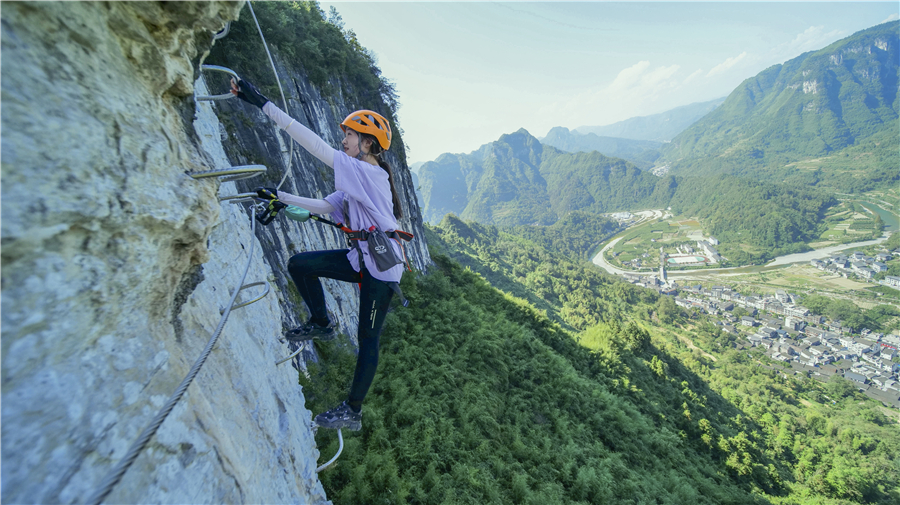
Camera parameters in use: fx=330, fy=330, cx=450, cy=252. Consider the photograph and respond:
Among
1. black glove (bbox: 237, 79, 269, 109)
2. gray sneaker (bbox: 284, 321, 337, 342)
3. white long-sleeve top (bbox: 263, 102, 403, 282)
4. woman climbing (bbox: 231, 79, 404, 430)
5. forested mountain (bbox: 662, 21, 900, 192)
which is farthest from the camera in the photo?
forested mountain (bbox: 662, 21, 900, 192)

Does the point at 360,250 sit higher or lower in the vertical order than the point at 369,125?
lower

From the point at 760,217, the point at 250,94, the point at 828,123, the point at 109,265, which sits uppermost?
the point at 828,123

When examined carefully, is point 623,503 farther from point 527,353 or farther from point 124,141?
point 124,141

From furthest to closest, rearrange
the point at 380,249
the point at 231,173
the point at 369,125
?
1. the point at 369,125
2. the point at 380,249
3. the point at 231,173

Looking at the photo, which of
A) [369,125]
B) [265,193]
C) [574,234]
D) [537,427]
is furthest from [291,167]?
[574,234]

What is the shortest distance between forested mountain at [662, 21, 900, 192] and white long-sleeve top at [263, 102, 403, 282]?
172733 mm

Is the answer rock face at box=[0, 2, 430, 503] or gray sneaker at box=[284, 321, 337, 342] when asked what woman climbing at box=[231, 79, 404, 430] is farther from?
rock face at box=[0, 2, 430, 503]

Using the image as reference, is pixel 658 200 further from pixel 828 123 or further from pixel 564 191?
pixel 828 123

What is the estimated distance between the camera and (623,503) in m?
6.41

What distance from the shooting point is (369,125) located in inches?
121

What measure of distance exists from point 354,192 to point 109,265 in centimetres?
172

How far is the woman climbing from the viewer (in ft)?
9.36

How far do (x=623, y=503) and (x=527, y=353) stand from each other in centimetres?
528

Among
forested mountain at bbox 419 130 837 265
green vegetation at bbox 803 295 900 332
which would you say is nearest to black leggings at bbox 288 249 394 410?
green vegetation at bbox 803 295 900 332
